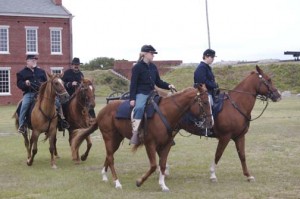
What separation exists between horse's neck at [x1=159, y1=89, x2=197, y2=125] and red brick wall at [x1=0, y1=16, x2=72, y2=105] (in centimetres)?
4302

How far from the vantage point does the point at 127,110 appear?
34.8ft

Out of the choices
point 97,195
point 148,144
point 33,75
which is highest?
point 33,75

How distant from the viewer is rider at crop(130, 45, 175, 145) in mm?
10148

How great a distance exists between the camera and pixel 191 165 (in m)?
13.3

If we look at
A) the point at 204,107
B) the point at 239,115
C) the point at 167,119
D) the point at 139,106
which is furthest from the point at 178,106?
the point at 239,115

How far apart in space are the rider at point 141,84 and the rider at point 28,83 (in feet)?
14.5

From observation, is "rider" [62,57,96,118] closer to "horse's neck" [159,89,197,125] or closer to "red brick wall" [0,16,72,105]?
"horse's neck" [159,89,197,125]

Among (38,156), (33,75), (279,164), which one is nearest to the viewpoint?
(279,164)

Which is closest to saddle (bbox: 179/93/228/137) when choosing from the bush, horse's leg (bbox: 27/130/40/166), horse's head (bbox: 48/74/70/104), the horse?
horse's head (bbox: 48/74/70/104)

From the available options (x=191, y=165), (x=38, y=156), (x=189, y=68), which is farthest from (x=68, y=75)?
(x=189, y=68)

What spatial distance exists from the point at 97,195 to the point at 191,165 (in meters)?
4.12

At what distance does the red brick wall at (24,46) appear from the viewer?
51312 millimetres

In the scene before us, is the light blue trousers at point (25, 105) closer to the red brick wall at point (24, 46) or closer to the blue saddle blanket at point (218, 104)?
the blue saddle blanket at point (218, 104)

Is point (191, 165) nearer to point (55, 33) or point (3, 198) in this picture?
point (3, 198)
